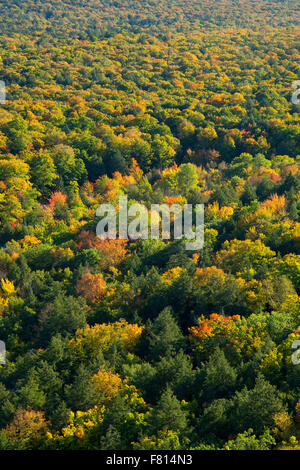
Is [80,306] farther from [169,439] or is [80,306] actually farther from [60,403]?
[169,439]

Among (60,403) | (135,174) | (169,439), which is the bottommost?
(135,174)

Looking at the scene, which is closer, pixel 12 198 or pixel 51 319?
pixel 51 319

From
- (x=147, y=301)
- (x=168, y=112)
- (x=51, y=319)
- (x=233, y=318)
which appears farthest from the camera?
(x=168, y=112)

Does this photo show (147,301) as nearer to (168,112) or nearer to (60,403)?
(60,403)

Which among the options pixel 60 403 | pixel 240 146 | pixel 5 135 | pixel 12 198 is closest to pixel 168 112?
pixel 240 146

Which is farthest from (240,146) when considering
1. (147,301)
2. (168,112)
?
(147,301)

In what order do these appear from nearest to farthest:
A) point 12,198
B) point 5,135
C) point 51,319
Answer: point 51,319
point 12,198
point 5,135

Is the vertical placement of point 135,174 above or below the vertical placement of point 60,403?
below
